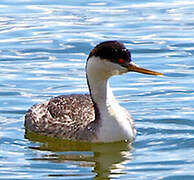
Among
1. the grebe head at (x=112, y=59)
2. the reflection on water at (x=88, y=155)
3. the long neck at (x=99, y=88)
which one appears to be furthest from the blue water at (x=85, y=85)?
the grebe head at (x=112, y=59)

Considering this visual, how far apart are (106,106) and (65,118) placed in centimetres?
78

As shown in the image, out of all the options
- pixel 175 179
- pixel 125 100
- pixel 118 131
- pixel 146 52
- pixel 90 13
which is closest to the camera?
pixel 175 179

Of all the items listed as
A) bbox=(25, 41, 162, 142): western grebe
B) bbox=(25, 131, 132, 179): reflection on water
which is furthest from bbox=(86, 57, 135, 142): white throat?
bbox=(25, 131, 132, 179): reflection on water

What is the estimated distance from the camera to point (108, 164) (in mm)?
15219

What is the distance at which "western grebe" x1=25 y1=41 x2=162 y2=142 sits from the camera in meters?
15.8

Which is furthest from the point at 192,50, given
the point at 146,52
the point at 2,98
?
the point at 2,98

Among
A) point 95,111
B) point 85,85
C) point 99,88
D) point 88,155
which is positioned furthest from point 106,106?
point 85,85

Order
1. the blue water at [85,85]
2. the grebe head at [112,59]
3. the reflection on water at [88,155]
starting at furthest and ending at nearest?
the grebe head at [112,59] → the blue water at [85,85] → the reflection on water at [88,155]

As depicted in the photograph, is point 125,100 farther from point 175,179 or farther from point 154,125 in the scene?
point 175,179

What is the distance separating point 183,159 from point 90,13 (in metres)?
11.5

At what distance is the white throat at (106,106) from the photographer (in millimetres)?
15969

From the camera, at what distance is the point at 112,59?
1581 centimetres

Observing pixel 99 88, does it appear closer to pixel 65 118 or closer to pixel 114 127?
pixel 114 127

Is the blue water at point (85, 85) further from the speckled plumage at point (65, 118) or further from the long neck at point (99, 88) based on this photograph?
the long neck at point (99, 88)
